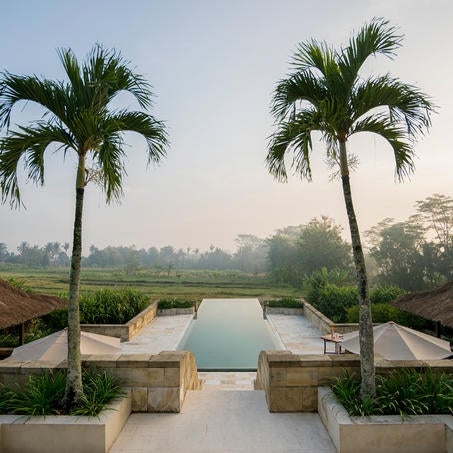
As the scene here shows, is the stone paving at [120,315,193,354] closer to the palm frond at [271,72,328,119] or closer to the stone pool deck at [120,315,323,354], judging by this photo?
the stone pool deck at [120,315,323,354]

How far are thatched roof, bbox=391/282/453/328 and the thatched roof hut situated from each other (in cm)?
780

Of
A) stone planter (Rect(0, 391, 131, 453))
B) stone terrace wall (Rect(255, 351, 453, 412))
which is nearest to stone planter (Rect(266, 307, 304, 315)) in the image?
stone terrace wall (Rect(255, 351, 453, 412))

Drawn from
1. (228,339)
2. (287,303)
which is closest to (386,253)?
(287,303)

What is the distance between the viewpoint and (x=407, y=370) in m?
4.48

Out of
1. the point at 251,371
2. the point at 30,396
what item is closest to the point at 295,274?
the point at 251,371

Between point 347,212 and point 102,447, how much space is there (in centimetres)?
371

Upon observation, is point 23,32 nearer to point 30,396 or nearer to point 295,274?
point 30,396

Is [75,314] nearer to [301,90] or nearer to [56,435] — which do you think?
[56,435]

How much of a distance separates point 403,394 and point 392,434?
0.59 meters

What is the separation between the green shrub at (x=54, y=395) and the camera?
387 centimetres

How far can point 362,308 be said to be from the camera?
13.7ft

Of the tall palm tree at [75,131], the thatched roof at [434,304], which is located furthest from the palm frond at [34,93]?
the thatched roof at [434,304]

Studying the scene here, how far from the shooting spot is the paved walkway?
376cm

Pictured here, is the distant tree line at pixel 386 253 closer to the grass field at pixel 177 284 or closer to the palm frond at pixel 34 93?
the grass field at pixel 177 284
